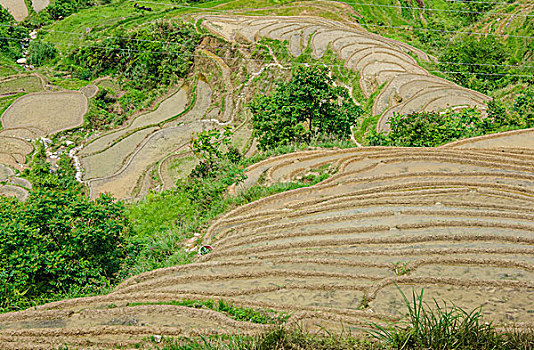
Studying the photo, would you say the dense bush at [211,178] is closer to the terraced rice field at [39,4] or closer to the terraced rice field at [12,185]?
the terraced rice field at [12,185]

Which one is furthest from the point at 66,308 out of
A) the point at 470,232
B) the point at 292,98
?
the point at 292,98

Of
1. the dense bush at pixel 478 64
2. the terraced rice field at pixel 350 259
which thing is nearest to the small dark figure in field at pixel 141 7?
the dense bush at pixel 478 64

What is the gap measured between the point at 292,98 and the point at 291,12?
27774mm

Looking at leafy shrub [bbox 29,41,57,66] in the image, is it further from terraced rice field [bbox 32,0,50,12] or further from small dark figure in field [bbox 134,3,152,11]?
terraced rice field [bbox 32,0,50,12]

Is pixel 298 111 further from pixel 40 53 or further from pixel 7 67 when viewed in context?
pixel 40 53

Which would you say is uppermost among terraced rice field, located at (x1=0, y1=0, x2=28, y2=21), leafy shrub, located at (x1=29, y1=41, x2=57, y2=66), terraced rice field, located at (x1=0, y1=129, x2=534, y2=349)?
terraced rice field, located at (x1=0, y1=0, x2=28, y2=21)

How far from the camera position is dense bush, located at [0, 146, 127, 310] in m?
9.11

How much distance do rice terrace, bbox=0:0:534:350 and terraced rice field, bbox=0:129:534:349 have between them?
0.04m

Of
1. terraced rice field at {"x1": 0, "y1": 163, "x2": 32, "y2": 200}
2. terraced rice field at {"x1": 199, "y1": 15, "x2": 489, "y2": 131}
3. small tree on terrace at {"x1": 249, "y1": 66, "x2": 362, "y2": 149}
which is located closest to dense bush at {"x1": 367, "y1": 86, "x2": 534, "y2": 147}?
small tree on terrace at {"x1": 249, "y1": 66, "x2": 362, "y2": 149}

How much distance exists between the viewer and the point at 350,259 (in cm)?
916

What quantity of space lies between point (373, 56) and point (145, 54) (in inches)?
721

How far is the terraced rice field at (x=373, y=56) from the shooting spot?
885 inches

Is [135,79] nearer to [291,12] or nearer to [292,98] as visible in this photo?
[291,12]

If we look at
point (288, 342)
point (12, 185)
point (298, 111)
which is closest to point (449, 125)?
point (298, 111)
